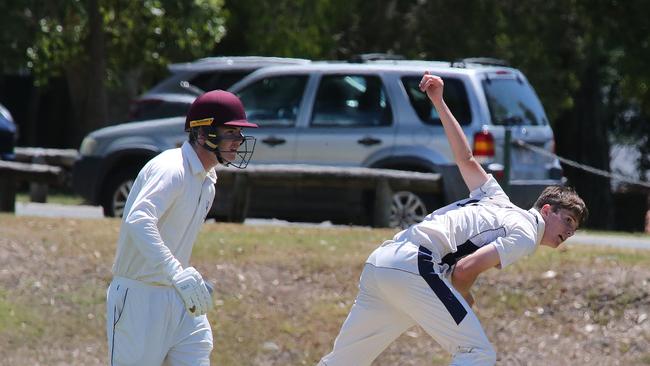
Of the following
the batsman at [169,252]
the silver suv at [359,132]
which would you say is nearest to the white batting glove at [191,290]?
the batsman at [169,252]

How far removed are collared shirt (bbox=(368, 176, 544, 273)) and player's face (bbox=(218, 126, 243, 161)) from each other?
915mm

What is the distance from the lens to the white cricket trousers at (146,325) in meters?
6.16

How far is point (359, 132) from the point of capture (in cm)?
1495

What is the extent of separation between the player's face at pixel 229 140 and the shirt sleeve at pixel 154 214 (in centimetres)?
28

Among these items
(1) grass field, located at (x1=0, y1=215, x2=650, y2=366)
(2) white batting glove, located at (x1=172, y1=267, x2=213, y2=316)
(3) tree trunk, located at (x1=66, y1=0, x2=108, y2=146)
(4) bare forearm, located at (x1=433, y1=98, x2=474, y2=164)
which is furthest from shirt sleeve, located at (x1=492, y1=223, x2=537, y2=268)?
(3) tree trunk, located at (x1=66, y1=0, x2=108, y2=146)

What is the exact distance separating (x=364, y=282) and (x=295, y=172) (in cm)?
733

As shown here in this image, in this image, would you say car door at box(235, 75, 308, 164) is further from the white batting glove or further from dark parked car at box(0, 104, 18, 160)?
the white batting glove

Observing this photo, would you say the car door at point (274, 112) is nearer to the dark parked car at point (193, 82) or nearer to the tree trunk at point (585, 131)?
the dark parked car at point (193, 82)

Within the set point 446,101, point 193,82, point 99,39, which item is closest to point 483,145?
point 446,101

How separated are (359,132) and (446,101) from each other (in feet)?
2.95

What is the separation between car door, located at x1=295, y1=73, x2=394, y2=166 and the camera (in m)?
15.0

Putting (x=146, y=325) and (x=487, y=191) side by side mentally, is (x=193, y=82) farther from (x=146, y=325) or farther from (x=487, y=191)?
(x=146, y=325)

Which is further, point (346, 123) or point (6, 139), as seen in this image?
point (6, 139)

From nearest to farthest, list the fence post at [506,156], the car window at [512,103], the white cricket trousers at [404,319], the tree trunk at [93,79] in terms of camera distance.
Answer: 1. the white cricket trousers at [404,319]
2. the fence post at [506,156]
3. the car window at [512,103]
4. the tree trunk at [93,79]
